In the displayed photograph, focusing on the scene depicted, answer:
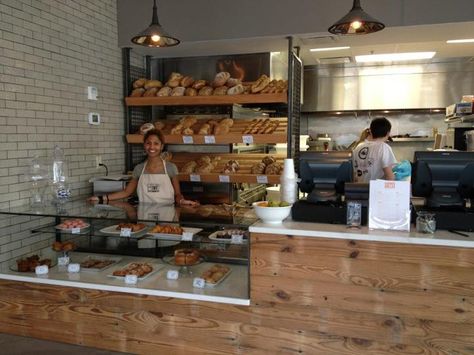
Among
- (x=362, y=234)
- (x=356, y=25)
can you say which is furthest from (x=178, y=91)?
(x=362, y=234)

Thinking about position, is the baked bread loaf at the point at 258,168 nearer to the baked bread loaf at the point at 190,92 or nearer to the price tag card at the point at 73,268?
the baked bread loaf at the point at 190,92

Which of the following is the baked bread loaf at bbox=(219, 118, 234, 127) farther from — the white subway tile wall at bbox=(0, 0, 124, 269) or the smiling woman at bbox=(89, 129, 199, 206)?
the white subway tile wall at bbox=(0, 0, 124, 269)

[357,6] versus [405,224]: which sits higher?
[357,6]

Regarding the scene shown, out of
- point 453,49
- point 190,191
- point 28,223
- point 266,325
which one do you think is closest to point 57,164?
point 28,223

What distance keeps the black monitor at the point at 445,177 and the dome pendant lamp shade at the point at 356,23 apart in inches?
41.5

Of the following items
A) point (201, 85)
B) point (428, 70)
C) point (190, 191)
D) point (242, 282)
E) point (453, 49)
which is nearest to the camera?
point (242, 282)

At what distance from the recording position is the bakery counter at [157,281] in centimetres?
244

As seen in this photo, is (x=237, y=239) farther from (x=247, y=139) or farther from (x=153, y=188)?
(x=247, y=139)

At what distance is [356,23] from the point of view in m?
2.95

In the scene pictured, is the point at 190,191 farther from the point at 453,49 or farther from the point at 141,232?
the point at 453,49

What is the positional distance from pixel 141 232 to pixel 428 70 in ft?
19.5

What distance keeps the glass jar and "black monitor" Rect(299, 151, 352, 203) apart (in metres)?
0.51

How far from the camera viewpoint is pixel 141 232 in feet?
8.64

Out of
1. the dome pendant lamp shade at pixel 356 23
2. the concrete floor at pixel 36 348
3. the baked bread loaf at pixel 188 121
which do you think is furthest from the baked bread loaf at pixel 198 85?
the concrete floor at pixel 36 348
